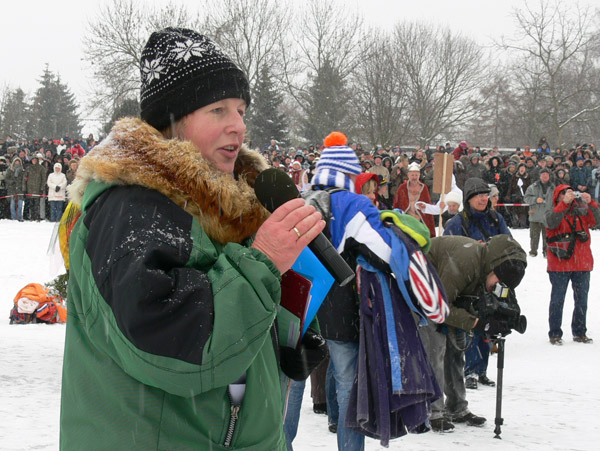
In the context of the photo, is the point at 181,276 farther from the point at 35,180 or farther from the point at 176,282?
the point at 35,180

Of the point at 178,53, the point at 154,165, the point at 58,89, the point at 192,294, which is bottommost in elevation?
the point at 192,294

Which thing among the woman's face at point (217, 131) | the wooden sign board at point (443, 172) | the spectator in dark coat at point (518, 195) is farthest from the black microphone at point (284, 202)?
the spectator in dark coat at point (518, 195)

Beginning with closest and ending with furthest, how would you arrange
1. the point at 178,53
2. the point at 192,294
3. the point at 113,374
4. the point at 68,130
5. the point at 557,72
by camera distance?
the point at 192,294
the point at 113,374
the point at 178,53
the point at 557,72
the point at 68,130

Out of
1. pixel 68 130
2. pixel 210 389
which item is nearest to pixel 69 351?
pixel 210 389

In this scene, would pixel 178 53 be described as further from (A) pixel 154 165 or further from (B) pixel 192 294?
(B) pixel 192 294

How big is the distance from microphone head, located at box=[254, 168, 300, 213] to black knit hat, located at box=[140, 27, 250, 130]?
0.24m

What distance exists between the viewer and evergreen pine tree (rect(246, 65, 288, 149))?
3994 cm

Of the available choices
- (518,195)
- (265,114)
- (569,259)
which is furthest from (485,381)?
(265,114)

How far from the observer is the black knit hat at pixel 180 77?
5.70 feet

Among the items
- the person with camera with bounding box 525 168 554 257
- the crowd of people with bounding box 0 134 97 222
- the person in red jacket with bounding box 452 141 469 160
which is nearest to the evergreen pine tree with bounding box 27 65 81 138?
the crowd of people with bounding box 0 134 97 222

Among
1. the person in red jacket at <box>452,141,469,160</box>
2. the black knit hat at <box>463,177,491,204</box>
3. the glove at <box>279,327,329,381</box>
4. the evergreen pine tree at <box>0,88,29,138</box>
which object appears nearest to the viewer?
the glove at <box>279,327,329,381</box>

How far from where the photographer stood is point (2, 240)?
16.2 metres

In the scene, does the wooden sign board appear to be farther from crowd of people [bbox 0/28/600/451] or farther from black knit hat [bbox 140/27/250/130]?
black knit hat [bbox 140/27/250/130]

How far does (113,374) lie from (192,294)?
29 cm
